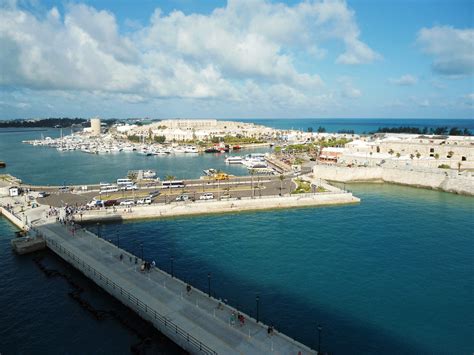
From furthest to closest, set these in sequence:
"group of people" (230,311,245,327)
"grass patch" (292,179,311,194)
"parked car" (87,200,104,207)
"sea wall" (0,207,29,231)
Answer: "grass patch" (292,179,311,194) < "parked car" (87,200,104,207) < "sea wall" (0,207,29,231) < "group of people" (230,311,245,327)

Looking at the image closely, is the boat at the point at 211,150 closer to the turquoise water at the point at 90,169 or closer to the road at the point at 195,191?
the turquoise water at the point at 90,169

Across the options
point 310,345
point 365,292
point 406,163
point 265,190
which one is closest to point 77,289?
point 310,345

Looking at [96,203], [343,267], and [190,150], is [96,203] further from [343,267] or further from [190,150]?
[190,150]

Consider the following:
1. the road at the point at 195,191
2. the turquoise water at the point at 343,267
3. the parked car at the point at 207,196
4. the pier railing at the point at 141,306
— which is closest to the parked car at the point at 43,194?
the road at the point at 195,191

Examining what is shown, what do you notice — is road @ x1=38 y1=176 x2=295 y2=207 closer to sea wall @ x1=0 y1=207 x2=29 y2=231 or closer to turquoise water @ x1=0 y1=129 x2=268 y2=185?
sea wall @ x1=0 y1=207 x2=29 y2=231

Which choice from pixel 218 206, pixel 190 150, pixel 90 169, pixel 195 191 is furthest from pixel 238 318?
pixel 190 150

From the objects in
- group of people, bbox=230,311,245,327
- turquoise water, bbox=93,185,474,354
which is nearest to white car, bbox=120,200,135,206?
turquoise water, bbox=93,185,474,354

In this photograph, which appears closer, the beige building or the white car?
the white car
